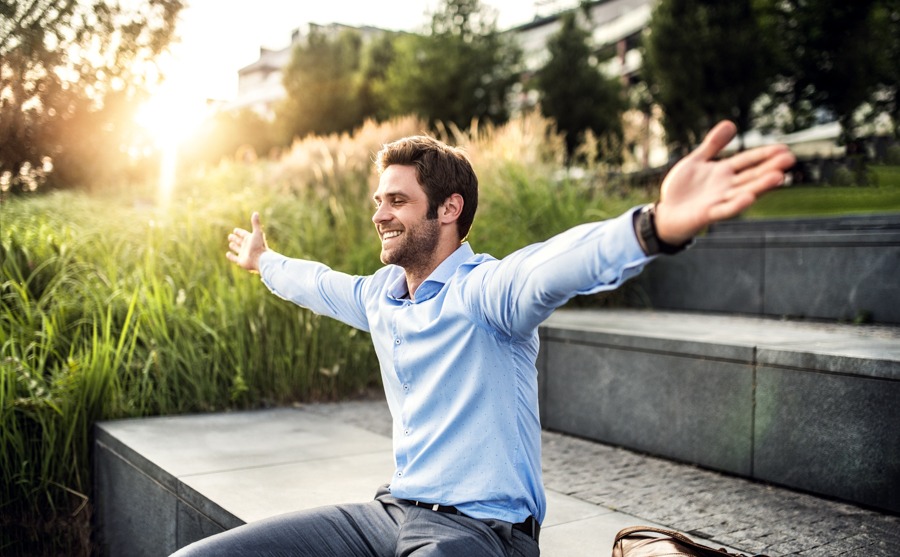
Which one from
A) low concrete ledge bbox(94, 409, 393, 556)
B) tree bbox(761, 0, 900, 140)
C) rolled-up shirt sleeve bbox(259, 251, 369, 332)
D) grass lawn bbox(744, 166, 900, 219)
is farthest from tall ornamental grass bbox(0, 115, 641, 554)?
tree bbox(761, 0, 900, 140)

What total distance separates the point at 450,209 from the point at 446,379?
439 millimetres

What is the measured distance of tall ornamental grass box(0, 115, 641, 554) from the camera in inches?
144

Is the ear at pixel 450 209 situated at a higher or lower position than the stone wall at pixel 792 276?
higher

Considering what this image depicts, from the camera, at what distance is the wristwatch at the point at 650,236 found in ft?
4.30

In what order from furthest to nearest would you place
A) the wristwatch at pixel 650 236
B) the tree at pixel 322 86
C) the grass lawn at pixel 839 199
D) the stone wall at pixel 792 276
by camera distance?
the tree at pixel 322 86, the grass lawn at pixel 839 199, the stone wall at pixel 792 276, the wristwatch at pixel 650 236

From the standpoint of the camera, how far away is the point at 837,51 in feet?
51.9

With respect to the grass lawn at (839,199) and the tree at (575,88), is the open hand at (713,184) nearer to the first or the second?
the grass lawn at (839,199)

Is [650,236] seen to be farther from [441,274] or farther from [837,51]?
[837,51]

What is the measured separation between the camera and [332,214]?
655 centimetres

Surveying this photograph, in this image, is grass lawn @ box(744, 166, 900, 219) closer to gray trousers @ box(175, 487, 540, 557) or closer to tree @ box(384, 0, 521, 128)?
gray trousers @ box(175, 487, 540, 557)

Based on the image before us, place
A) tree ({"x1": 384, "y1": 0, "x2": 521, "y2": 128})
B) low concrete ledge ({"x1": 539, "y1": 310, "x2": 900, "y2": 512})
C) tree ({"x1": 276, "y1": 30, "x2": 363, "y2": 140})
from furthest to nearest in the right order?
tree ({"x1": 276, "y1": 30, "x2": 363, "y2": 140}), tree ({"x1": 384, "y1": 0, "x2": 521, "y2": 128}), low concrete ledge ({"x1": 539, "y1": 310, "x2": 900, "y2": 512})

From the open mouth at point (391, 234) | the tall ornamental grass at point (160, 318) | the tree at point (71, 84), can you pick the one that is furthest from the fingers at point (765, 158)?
the tree at point (71, 84)

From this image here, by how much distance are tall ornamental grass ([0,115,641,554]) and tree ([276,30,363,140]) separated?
2134 centimetres

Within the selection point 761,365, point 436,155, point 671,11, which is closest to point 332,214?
point 761,365
